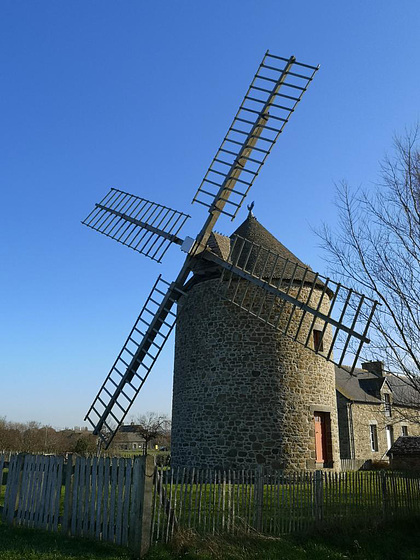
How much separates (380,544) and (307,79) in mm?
10979

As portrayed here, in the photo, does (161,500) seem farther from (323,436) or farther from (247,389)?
(323,436)

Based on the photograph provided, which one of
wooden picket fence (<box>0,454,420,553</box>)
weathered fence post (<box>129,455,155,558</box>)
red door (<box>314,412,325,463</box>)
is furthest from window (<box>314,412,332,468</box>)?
weathered fence post (<box>129,455,155,558</box>)

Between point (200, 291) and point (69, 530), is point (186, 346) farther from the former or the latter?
point (69, 530)

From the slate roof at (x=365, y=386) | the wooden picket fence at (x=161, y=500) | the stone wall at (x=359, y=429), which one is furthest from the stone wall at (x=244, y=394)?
the slate roof at (x=365, y=386)

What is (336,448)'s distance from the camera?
566 inches

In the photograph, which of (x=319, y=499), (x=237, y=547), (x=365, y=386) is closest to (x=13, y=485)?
A: (x=237, y=547)

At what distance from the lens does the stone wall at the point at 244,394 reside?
1273 centimetres

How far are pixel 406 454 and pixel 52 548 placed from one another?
1421 centimetres

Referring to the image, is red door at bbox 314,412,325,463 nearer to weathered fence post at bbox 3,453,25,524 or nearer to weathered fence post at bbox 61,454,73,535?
weathered fence post at bbox 61,454,73,535

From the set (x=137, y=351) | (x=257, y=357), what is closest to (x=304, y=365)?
(x=257, y=357)

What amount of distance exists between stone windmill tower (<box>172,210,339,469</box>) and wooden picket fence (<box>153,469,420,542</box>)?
11.8ft

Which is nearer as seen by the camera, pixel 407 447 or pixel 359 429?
pixel 407 447

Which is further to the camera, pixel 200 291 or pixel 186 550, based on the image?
pixel 200 291

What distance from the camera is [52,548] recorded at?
618 centimetres
